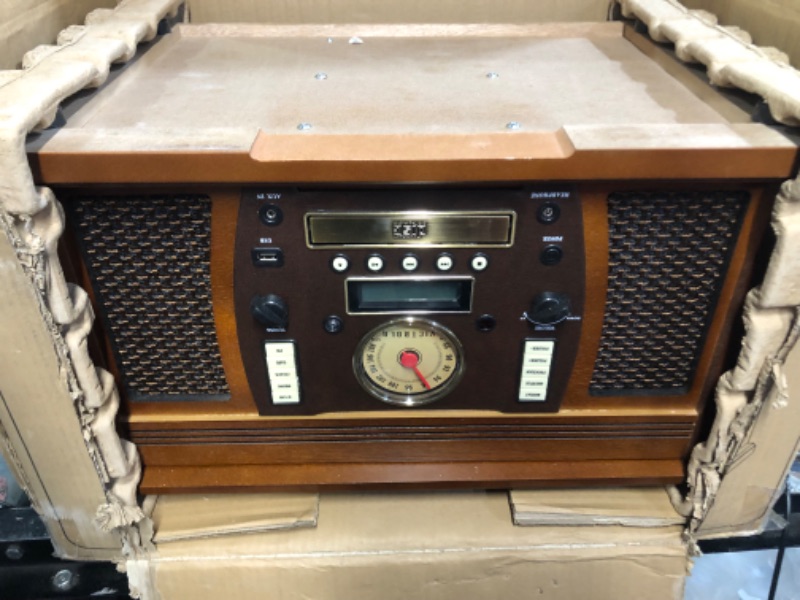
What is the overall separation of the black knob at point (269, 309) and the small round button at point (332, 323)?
0.14ft

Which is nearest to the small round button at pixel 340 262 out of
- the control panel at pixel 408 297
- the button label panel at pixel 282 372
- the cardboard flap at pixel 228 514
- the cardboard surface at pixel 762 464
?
the control panel at pixel 408 297

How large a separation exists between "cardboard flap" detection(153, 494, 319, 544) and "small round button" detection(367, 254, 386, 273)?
0.33 m

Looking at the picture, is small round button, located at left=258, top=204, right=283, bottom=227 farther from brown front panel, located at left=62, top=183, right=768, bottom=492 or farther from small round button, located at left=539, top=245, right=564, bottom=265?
small round button, located at left=539, top=245, right=564, bottom=265

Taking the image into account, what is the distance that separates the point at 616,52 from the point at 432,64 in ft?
0.84

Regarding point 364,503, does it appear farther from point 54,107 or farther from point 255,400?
point 54,107

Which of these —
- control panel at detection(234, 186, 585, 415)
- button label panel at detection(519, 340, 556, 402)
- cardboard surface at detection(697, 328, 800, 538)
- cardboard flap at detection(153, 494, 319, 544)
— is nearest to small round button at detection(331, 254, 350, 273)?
control panel at detection(234, 186, 585, 415)

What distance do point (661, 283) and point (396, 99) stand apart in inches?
13.4

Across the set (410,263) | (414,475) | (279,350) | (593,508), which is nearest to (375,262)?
(410,263)

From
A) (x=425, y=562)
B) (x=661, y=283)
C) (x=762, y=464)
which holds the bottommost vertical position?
(x=425, y=562)

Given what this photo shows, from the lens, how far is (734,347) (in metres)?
0.68

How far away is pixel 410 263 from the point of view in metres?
0.62

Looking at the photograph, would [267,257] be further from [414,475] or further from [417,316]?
[414,475]

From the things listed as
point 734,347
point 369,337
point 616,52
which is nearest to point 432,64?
point 616,52

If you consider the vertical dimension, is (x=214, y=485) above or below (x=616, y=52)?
below
